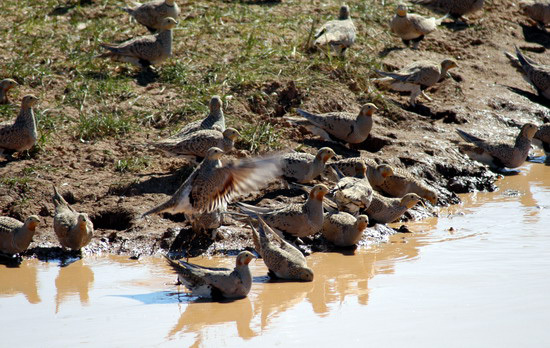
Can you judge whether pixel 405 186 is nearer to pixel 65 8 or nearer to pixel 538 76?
pixel 538 76

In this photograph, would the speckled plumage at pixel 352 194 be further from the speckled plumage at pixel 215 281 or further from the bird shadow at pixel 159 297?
the bird shadow at pixel 159 297

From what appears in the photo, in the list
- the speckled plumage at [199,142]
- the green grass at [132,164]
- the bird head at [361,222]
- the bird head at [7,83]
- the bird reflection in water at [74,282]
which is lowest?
the bird reflection in water at [74,282]

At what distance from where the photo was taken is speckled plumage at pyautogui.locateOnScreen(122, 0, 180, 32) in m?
12.0

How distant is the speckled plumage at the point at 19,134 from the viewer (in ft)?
28.8

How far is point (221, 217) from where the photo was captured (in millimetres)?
7941

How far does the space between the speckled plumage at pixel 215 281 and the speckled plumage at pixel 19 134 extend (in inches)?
125

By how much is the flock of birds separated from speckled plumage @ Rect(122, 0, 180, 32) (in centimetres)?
2

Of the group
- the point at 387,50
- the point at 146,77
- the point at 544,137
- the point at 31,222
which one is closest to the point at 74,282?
the point at 31,222

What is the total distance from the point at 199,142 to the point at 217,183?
4.87ft

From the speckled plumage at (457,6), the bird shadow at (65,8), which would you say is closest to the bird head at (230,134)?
the bird shadow at (65,8)

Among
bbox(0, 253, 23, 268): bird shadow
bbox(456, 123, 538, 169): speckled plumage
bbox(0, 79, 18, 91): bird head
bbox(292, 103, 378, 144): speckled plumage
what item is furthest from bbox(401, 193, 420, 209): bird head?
bbox(0, 79, 18, 91): bird head

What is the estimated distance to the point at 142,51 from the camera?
1086 cm

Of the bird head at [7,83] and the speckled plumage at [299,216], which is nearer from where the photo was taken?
the speckled plumage at [299,216]

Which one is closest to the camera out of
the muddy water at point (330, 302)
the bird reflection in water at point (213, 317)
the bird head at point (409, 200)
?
the muddy water at point (330, 302)
